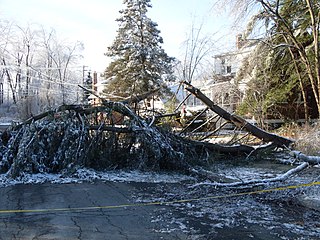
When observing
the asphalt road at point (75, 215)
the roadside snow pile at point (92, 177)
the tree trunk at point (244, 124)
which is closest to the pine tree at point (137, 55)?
the tree trunk at point (244, 124)

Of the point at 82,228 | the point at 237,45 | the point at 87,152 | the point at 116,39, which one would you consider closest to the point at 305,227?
the point at 82,228

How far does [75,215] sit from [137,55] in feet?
67.1

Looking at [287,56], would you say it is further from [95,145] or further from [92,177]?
[92,177]

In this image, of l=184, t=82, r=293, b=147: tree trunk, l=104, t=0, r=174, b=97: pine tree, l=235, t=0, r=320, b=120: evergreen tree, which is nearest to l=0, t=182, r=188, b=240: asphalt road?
l=184, t=82, r=293, b=147: tree trunk

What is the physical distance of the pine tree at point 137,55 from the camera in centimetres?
2362

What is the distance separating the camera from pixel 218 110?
8711 mm

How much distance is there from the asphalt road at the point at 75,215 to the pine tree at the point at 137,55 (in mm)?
17958

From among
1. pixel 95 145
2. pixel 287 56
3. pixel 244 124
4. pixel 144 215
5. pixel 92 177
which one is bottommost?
pixel 144 215

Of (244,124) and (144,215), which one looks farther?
(244,124)

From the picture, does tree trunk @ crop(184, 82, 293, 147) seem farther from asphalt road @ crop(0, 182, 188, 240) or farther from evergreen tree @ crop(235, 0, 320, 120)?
evergreen tree @ crop(235, 0, 320, 120)

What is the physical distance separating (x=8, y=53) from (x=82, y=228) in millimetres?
46348

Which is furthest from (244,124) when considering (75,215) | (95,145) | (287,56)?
(287,56)

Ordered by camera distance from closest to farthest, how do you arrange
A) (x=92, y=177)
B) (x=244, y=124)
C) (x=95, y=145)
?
(x=92, y=177) → (x=95, y=145) → (x=244, y=124)

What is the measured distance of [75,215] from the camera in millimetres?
4105
